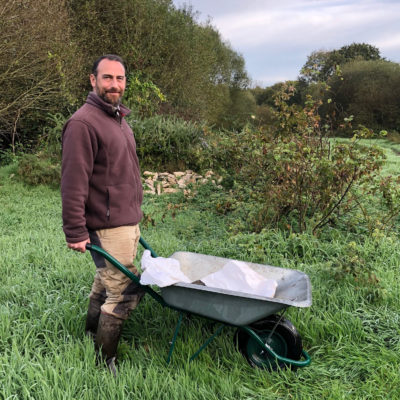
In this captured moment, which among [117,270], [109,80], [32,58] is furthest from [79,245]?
[32,58]

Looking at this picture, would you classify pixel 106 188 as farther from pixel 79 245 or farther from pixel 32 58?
pixel 32 58

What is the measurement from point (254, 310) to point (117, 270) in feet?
2.97

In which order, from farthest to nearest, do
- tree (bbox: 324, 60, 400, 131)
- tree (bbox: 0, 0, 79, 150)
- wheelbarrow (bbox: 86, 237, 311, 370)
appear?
tree (bbox: 324, 60, 400, 131), tree (bbox: 0, 0, 79, 150), wheelbarrow (bbox: 86, 237, 311, 370)

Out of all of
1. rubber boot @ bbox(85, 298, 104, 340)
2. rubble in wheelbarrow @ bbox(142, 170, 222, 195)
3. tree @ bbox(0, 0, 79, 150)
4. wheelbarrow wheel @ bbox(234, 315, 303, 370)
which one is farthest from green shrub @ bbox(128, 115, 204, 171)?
wheelbarrow wheel @ bbox(234, 315, 303, 370)

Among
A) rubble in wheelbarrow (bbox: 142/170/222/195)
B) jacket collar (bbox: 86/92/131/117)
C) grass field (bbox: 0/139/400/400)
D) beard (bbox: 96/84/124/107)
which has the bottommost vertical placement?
grass field (bbox: 0/139/400/400)

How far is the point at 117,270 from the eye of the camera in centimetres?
251

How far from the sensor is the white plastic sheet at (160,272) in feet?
7.53

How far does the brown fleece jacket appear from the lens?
2285mm

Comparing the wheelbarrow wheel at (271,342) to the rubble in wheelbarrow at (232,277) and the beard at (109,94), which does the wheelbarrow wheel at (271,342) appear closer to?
the rubble in wheelbarrow at (232,277)

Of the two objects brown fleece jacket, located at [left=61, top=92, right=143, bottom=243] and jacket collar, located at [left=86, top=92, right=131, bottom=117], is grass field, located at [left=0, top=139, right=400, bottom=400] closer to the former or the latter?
brown fleece jacket, located at [left=61, top=92, right=143, bottom=243]

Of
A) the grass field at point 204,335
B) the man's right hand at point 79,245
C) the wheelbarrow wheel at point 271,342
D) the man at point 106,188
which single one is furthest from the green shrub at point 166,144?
the man's right hand at point 79,245

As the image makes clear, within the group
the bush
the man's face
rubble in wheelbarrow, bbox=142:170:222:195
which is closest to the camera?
the man's face

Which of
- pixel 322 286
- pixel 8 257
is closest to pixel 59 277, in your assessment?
pixel 8 257

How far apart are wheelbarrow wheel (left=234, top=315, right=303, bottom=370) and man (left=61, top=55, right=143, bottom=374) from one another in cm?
80
